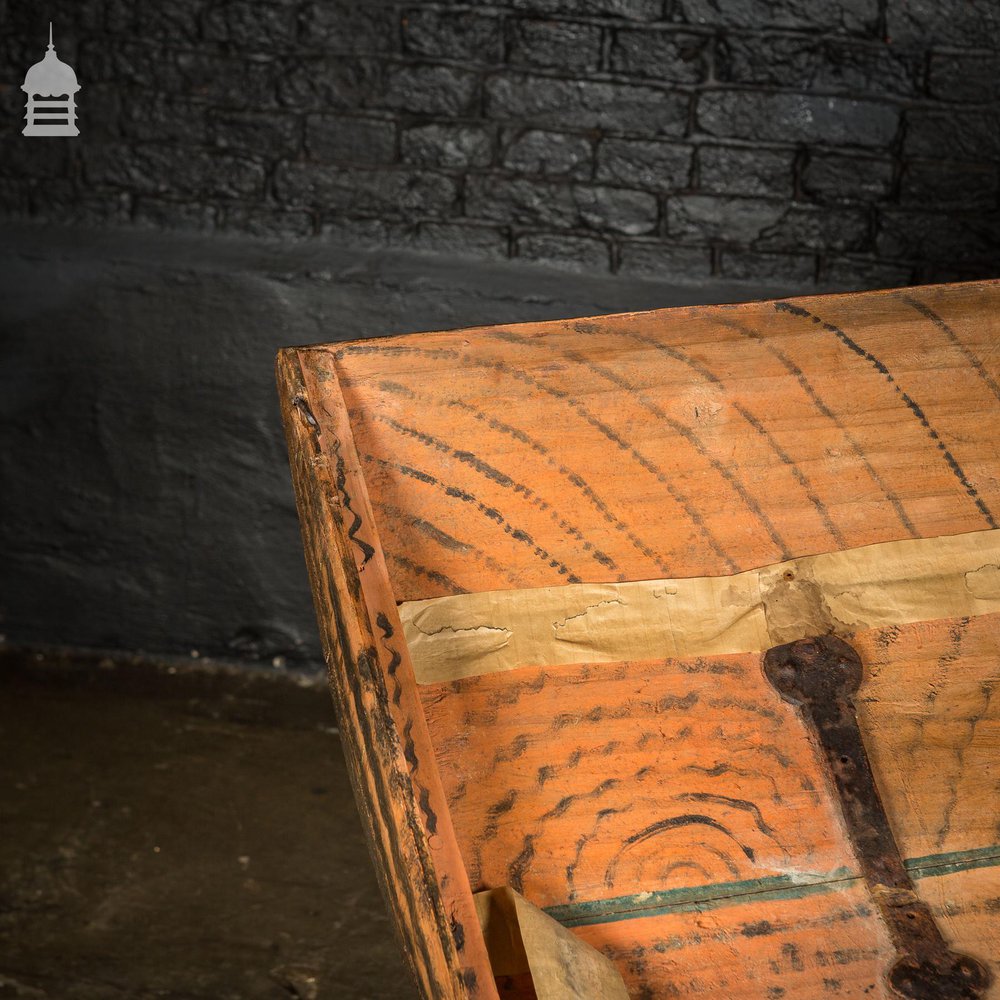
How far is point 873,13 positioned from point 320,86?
107cm

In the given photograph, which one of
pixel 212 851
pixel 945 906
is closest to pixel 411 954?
pixel 945 906

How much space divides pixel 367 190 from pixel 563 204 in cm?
40

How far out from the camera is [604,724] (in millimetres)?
971

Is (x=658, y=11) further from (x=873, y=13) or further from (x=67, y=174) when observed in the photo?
(x=67, y=174)

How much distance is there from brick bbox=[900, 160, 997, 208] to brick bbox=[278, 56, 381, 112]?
106cm

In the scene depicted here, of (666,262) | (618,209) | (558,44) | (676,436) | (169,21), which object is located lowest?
(676,436)

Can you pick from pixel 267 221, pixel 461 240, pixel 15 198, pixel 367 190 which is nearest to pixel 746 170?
pixel 461 240

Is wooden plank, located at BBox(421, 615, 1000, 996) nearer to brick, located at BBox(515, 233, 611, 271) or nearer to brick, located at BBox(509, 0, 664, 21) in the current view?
brick, located at BBox(515, 233, 611, 271)

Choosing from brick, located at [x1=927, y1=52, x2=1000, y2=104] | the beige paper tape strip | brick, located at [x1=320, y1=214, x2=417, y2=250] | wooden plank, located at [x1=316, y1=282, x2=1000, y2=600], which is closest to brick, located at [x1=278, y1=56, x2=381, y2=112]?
brick, located at [x1=320, y1=214, x2=417, y2=250]

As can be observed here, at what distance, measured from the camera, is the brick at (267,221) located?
2248 mm

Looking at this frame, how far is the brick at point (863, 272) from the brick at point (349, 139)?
90 centimetres

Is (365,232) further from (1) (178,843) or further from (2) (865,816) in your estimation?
(2) (865,816)

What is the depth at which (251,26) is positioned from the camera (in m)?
2.15

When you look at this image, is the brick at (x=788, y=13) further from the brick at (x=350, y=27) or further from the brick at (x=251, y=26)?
the brick at (x=251, y=26)
